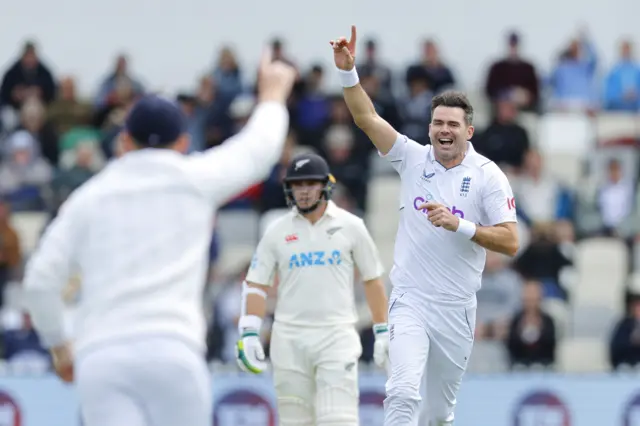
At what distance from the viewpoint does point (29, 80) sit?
2041 centimetres

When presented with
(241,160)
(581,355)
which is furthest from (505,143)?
(241,160)

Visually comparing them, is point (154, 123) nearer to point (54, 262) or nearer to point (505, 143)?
point (54, 262)

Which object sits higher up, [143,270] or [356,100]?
[356,100]

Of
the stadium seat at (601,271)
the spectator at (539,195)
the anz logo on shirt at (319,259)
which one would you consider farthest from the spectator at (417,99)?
the anz logo on shirt at (319,259)

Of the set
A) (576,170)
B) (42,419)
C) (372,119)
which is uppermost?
(372,119)

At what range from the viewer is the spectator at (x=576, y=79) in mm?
20375

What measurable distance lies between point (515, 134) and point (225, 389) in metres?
6.20

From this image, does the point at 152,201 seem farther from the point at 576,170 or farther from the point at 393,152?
the point at 576,170

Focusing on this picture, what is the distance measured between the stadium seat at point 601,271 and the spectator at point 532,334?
1.85 metres

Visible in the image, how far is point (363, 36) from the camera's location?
812 inches

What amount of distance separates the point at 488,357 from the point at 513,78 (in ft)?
17.9

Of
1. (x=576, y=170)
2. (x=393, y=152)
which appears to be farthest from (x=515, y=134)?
(x=393, y=152)

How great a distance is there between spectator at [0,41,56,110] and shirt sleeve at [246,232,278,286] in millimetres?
10012

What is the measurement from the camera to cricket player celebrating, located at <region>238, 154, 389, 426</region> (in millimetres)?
10680
